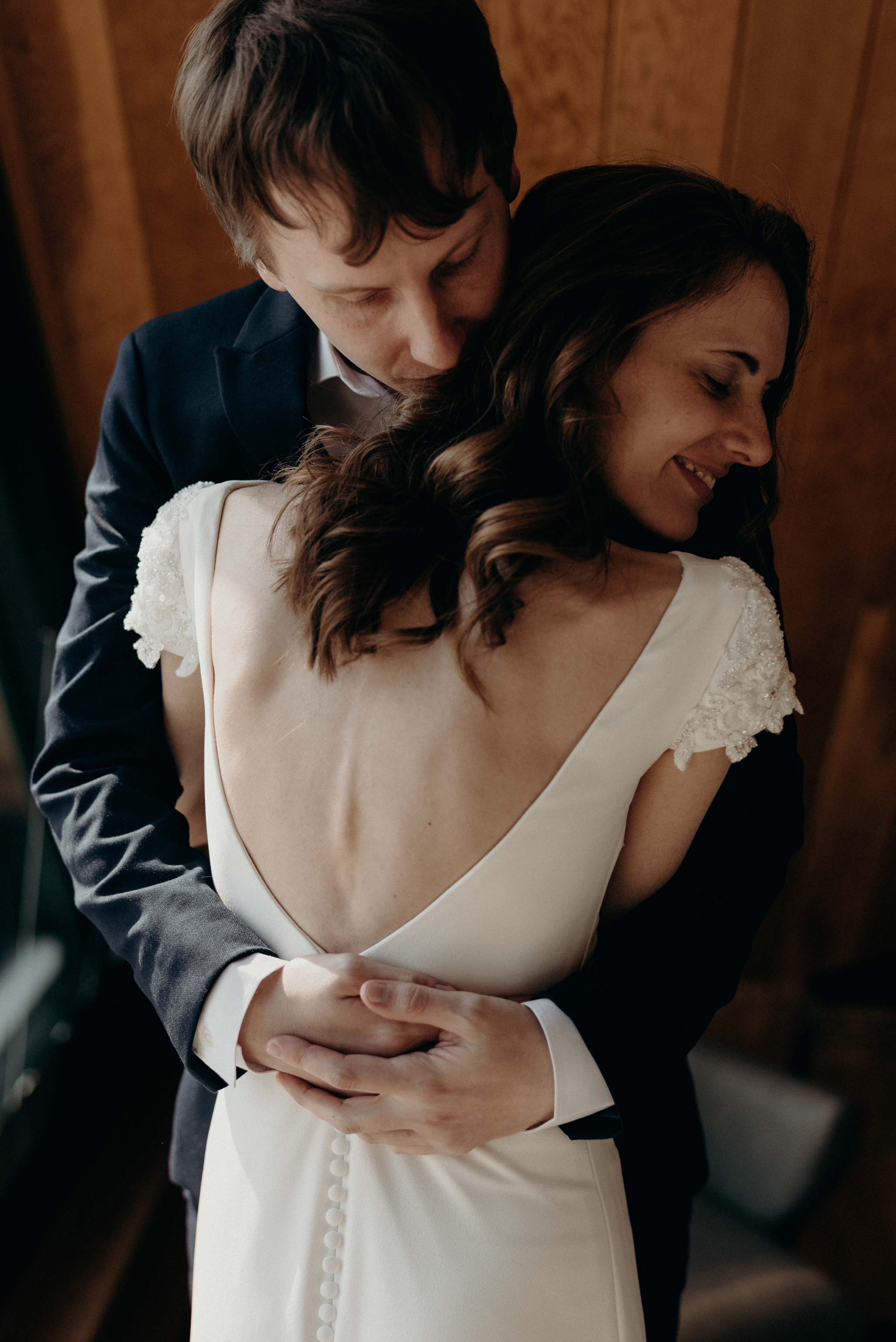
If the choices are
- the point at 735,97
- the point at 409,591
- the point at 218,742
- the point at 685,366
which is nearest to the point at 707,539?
the point at 685,366

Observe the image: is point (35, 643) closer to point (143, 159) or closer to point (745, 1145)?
point (143, 159)

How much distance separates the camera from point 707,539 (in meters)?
1.28

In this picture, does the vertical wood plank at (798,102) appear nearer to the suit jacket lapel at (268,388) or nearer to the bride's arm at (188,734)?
the suit jacket lapel at (268,388)

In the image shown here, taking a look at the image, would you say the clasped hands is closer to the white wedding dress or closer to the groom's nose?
the white wedding dress

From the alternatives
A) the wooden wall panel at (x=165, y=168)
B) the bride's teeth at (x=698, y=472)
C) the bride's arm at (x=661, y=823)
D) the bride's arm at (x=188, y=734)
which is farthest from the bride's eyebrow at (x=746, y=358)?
the wooden wall panel at (x=165, y=168)

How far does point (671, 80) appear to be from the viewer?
155 centimetres

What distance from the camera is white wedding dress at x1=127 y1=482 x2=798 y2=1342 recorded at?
874 millimetres

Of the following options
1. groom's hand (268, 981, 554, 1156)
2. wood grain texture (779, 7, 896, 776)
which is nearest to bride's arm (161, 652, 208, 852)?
groom's hand (268, 981, 554, 1156)

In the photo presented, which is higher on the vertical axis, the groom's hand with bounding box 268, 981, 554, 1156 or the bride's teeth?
the bride's teeth

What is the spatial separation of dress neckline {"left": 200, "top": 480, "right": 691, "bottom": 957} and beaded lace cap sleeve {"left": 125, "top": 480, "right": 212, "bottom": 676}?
19 cm

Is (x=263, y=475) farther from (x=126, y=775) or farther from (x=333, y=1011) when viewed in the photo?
(x=333, y=1011)

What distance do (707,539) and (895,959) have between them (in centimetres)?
143

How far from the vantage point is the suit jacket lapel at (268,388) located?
1.23 metres

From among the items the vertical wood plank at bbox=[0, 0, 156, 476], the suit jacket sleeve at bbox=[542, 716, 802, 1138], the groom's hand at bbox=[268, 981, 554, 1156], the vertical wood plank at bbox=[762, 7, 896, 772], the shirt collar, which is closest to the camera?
the groom's hand at bbox=[268, 981, 554, 1156]
